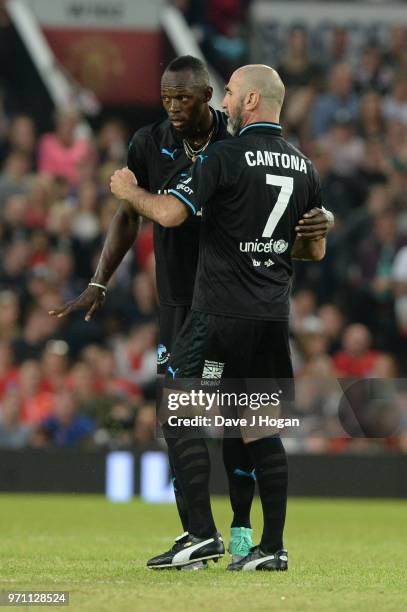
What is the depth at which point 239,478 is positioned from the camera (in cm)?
738

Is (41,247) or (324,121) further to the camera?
(324,121)

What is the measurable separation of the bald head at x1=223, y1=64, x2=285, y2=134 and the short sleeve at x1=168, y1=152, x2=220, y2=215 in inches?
12.1

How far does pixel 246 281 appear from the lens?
690cm

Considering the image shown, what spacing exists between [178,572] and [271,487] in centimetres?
59

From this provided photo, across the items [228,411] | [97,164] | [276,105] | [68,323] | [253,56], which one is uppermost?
[253,56]

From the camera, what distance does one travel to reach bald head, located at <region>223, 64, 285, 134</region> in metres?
6.90

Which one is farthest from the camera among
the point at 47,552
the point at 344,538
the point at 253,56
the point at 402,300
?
the point at 253,56

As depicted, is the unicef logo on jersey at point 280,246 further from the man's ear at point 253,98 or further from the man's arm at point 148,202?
the man's ear at point 253,98

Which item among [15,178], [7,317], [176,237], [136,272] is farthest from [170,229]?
[15,178]

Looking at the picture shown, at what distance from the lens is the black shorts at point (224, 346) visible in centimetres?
688

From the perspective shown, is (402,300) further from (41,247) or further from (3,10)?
(3,10)

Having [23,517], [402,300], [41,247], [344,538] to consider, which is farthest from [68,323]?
[344,538]

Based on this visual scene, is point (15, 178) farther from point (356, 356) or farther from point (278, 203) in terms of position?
point (278, 203)

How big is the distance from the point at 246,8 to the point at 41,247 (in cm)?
492
